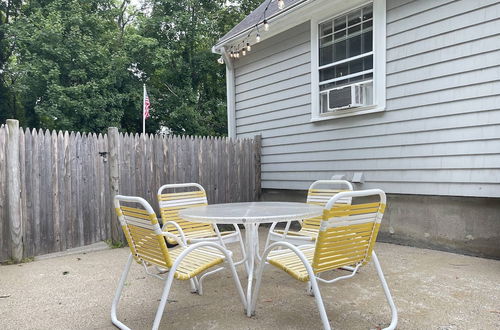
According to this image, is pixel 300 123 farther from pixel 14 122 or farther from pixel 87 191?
pixel 14 122

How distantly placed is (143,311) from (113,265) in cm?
145

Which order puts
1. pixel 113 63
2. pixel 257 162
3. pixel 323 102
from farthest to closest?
pixel 113 63 < pixel 257 162 < pixel 323 102

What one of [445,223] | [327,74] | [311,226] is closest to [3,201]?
[311,226]

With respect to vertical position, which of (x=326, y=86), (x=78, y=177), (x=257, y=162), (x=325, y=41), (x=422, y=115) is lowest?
(x=78, y=177)

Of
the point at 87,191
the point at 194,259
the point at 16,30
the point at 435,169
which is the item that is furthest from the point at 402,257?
the point at 16,30

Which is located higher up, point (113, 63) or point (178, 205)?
point (113, 63)

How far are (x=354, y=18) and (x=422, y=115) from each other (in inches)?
67.2

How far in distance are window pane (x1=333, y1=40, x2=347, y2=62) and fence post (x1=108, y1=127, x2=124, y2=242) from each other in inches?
130

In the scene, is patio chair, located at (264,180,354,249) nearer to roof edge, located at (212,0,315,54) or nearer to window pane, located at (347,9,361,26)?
window pane, located at (347,9,361,26)

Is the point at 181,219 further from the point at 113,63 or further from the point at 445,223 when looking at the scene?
the point at 113,63

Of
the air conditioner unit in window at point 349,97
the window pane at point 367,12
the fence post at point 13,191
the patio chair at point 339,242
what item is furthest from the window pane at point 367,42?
the fence post at point 13,191

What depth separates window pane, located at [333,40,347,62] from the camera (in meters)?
4.82

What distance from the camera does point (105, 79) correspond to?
40.7 ft

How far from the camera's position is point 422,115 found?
157 inches
